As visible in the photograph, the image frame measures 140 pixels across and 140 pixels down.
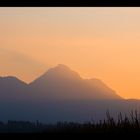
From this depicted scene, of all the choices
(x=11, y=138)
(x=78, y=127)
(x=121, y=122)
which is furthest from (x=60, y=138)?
(x=121, y=122)

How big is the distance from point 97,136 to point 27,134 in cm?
26

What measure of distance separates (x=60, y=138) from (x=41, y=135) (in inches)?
2.8

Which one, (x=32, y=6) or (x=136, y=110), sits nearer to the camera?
(x=32, y=6)
